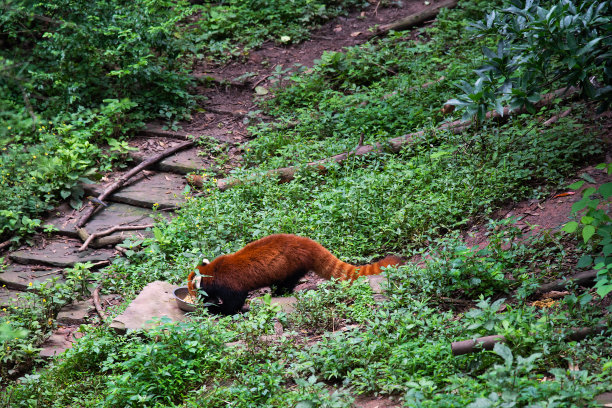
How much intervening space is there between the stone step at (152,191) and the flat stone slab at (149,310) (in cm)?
242


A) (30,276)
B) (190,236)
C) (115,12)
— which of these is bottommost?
(30,276)

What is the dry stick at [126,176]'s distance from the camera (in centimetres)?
786

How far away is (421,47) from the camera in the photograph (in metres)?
10.0

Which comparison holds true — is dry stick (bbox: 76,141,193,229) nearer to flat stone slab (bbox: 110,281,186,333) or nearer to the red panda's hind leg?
flat stone slab (bbox: 110,281,186,333)

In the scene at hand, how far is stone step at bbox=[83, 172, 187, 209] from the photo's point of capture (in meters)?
8.05

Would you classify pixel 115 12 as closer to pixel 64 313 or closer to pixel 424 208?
pixel 64 313

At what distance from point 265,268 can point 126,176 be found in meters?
3.98

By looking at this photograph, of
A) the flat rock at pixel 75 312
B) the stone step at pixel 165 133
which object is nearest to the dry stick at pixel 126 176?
the stone step at pixel 165 133

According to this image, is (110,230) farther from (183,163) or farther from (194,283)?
(194,283)

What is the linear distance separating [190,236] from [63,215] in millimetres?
2483

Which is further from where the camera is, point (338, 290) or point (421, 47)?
point (421, 47)

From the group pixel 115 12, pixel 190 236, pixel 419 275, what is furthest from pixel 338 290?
pixel 115 12

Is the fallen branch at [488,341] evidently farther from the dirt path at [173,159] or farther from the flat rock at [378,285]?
the dirt path at [173,159]

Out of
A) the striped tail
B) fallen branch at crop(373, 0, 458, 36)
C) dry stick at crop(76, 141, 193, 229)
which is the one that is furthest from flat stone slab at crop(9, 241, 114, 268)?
fallen branch at crop(373, 0, 458, 36)
